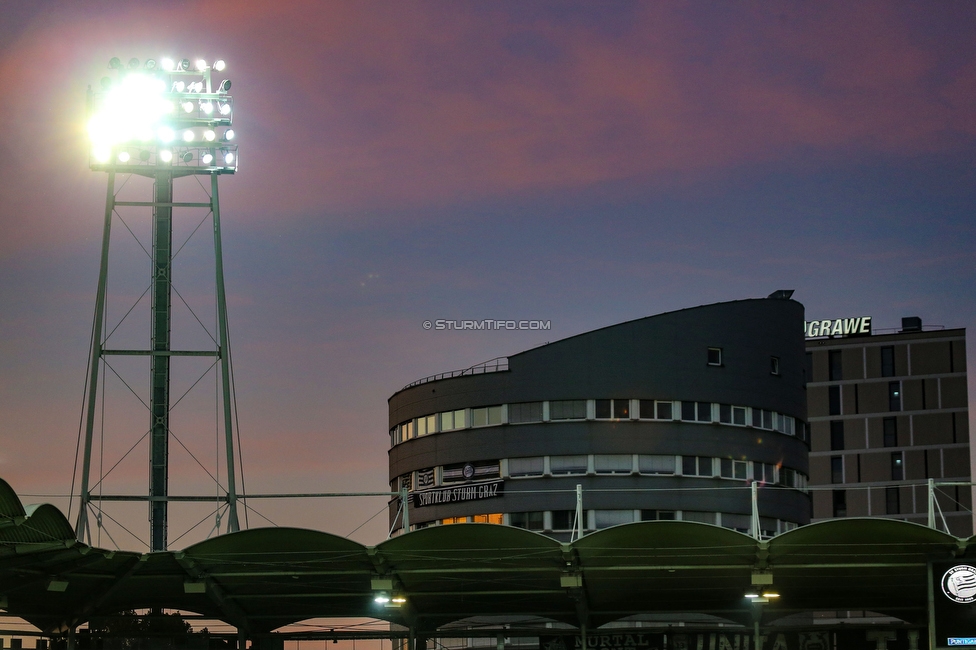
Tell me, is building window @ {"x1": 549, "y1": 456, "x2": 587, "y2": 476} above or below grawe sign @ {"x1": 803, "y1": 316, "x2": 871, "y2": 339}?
below

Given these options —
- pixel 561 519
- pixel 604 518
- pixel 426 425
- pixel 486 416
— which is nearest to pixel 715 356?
pixel 604 518

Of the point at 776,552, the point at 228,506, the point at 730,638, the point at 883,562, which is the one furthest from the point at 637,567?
the point at 228,506

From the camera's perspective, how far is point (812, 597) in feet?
118

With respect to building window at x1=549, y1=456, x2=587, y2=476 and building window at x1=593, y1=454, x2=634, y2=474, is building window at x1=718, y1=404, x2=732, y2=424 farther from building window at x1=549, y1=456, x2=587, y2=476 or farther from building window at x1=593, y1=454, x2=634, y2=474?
building window at x1=549, y1=456, x2=587, y2=476

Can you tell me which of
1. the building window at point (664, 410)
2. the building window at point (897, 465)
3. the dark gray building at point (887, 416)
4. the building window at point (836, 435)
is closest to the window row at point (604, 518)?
the building window at point (664, 410)

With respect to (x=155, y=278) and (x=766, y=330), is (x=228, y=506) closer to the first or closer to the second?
(x=155, y=278)

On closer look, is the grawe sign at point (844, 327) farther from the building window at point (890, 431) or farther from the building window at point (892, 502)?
the building window at point (892, 502)

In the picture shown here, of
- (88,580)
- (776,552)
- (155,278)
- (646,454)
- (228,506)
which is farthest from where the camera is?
(646,454)

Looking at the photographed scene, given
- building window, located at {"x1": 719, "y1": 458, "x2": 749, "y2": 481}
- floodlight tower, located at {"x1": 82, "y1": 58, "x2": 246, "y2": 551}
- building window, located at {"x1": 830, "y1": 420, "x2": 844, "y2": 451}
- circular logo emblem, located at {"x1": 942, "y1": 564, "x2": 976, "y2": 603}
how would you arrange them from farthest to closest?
building window, located at {"x1": 830, "y1": 420, "x2": 844, "y2": 451}
building window, located at {"x1": 719, "y1": 458, "x2": 749, "y2": 481}
floodlight tower, located at {"x1": 82, "y1": 58, "x2": 246, "y2": 551}
circular logo emblem, located at {"x1": 942, "y1": 564, "x2": 976, "y2": 603}

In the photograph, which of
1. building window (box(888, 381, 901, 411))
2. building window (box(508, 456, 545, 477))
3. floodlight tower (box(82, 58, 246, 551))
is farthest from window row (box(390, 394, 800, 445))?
building window (box(888, 381, 901, 411))

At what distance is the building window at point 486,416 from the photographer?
222ft

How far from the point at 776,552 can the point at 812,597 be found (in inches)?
209

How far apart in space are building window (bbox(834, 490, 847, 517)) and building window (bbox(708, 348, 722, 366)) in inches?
2335

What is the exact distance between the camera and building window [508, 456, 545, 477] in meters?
66.6
